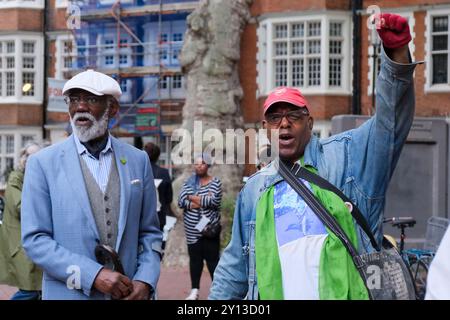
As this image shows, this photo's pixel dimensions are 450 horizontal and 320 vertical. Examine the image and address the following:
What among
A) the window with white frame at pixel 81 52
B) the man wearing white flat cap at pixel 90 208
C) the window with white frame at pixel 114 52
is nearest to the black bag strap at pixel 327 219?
the man wearing white flat cap at pixel 90 208

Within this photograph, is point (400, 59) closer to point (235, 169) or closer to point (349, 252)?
point (349, 252)

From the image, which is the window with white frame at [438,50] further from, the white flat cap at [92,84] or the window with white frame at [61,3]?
the white flat cap at [92,84]

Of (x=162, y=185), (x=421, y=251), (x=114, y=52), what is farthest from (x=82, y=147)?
(x=114, y=52)

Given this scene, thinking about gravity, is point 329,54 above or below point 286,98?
above

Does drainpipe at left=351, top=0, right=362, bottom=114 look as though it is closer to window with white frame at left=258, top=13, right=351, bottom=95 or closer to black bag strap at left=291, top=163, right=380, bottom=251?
window with white frame at left=258, top=13, right=351, bottom=95

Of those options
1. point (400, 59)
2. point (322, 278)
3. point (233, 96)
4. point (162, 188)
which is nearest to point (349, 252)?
point (322, 278)

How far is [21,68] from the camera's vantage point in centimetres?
3334

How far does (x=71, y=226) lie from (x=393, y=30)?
1824 millimetres

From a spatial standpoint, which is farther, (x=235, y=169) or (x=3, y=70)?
(x=3, y=70)

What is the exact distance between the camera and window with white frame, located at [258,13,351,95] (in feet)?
93.1

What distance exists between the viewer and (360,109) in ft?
91.5

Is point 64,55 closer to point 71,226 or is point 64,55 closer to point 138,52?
point 138,52
